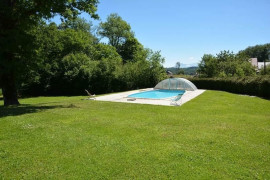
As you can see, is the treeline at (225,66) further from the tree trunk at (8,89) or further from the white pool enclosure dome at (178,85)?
the tree trunk at (8,89)

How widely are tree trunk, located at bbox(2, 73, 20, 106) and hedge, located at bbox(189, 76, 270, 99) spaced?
19.2m

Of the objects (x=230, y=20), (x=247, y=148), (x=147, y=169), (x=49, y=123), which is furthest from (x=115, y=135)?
(x=230, y=20)

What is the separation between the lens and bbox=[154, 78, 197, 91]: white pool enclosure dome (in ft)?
70.9

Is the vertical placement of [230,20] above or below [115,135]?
above

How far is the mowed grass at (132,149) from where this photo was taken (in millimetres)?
3750

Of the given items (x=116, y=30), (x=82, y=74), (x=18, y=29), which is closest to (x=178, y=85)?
(x=82, y=74)

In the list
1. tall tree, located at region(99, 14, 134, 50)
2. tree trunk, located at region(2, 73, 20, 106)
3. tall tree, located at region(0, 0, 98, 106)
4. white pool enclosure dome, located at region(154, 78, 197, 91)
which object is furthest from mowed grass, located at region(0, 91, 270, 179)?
tall tree, located at region(99, 14, 134, 50)

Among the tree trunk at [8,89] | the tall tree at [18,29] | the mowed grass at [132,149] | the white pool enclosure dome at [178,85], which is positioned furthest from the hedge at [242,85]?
the tree trunk at [8,89]

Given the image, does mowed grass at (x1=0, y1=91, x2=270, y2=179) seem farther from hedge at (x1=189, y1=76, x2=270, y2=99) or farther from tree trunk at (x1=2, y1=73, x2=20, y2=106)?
hedge at (x1=189, y1=76, x2=270, y2=99)

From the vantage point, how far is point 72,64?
23.2 metres

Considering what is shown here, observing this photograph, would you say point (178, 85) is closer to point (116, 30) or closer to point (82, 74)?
point (82, 74)

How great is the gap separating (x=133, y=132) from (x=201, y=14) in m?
14.7

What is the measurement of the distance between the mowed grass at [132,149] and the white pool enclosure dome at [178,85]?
14197 mm

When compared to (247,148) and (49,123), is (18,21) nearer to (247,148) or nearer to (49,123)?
(49,123)
